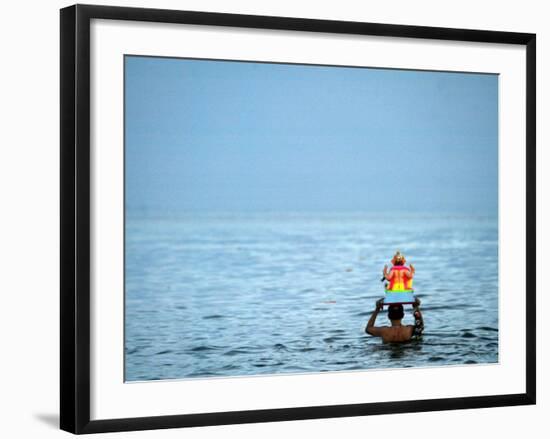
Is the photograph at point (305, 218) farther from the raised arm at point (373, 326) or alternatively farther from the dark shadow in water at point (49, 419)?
the dark shadow in water at point (49, 419)

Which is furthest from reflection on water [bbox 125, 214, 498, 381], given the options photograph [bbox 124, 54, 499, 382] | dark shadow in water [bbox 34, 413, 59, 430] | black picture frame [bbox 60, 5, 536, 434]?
dark shadow in water [bbox 34, 413, 59, 430]

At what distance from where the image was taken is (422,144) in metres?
6.66

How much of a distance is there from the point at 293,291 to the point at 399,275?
0.62 metres

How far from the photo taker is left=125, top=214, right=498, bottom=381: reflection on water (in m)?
6.09

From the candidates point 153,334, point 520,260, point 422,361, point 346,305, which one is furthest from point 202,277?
point 520,260

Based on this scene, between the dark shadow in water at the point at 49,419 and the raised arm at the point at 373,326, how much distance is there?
1.69m

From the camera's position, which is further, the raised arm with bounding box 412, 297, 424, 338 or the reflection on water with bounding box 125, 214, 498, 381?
the raised arm with bounding box 412, 297, 424, 338

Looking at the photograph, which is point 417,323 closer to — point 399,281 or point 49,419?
point 399,281

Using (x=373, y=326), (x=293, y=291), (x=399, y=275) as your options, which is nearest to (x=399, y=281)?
(x=399, y=275)

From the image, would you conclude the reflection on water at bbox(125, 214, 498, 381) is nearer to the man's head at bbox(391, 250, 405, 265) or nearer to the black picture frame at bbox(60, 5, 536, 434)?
the man's head at bbox(391, 250, 405, 265)

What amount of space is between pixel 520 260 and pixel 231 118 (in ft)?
6.08

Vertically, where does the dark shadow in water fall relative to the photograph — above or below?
below

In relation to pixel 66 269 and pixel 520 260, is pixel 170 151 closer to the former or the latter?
pixel 66 269

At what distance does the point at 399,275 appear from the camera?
6.57 metres
